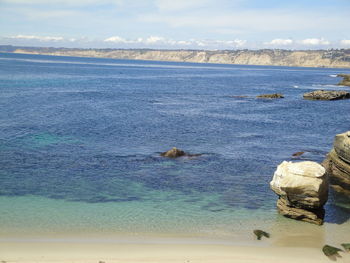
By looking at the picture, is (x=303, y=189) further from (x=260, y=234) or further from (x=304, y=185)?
(x=260, y=234)

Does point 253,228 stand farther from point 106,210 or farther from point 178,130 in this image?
point 178,130

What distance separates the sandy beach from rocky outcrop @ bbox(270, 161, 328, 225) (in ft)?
10.6

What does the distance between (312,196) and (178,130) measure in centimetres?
2580

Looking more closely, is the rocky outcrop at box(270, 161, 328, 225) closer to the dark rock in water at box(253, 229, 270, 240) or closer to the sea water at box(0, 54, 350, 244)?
the sea water at box(0, 54, 350, 244)

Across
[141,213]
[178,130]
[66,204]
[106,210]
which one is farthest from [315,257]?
[178,130]

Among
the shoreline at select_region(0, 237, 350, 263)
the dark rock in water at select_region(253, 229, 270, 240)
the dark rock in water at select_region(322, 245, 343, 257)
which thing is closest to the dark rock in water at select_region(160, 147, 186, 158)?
the dark rock in water at select_region(253, 229, 270, 240)

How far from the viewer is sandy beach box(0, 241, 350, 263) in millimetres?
15352

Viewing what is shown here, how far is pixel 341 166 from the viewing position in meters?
26.0

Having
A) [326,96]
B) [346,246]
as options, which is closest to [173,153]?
[346,246]

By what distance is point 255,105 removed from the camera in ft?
233

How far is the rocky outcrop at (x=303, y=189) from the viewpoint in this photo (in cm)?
1953

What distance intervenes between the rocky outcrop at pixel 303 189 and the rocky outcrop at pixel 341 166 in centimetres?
600

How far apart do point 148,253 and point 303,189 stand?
855 centimetres

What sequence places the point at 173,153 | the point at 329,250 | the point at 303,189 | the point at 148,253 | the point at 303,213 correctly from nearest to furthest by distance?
the point at 148,253, the point at 329,250, the point at 303,189, the point at 303,213, the point at 173,153
